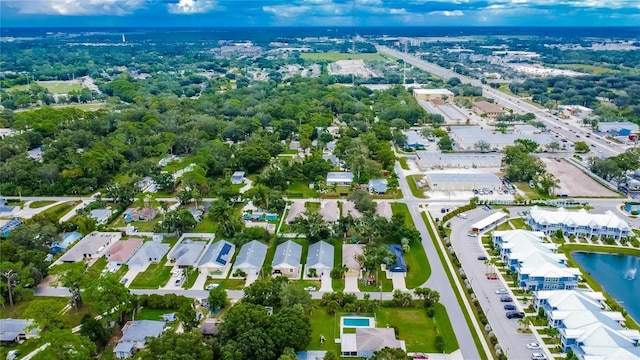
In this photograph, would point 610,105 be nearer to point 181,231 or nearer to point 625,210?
point 625,210

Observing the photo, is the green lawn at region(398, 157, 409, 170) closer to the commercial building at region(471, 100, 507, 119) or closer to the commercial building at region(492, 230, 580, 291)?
the commercial building at region(492, 230, 580, 291)

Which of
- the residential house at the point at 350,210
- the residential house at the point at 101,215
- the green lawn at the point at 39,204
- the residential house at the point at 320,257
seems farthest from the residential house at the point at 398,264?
the green lawn at the point at 39,204

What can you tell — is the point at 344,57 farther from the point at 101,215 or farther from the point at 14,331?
the point at 14,331

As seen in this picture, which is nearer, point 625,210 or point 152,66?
point 625,210

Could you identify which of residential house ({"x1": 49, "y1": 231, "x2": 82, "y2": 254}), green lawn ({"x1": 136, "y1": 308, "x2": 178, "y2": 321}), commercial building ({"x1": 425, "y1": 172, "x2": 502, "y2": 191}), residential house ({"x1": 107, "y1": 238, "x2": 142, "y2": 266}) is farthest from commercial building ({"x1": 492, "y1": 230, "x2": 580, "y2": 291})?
residential house ({"x1": 49, "y1": 231, "x2": 82, "y2": 254})

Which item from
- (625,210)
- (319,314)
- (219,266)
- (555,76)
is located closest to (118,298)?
(219,266)

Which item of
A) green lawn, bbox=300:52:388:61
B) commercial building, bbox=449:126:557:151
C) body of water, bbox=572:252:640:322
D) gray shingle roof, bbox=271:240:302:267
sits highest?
green lawn, bbox=300:52:388:61

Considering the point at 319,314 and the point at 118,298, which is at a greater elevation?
the point at 118,298
